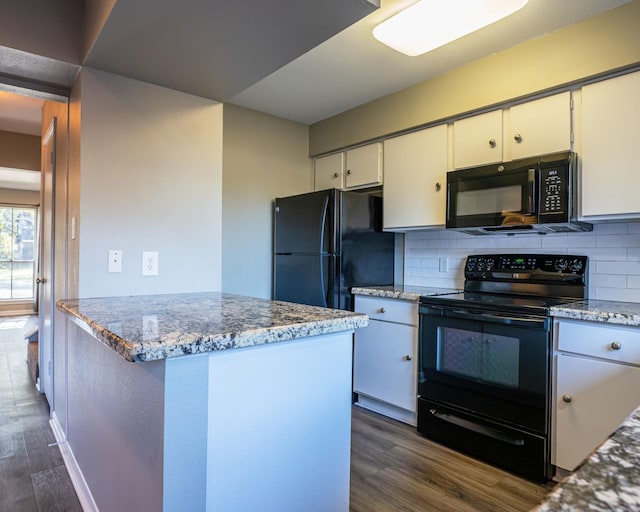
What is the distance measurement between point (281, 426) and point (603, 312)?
5.06 feet

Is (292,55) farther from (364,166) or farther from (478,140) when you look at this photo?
(364,166)

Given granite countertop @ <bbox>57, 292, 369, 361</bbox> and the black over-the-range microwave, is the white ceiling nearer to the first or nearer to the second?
the black over-the-range microwave

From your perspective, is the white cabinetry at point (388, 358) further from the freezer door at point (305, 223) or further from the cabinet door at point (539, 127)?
the cabinet door at point (539, 127)

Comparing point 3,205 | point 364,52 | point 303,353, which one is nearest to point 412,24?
point 364,52

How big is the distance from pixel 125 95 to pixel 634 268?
2.77m

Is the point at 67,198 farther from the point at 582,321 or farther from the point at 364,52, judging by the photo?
the point at 582,321

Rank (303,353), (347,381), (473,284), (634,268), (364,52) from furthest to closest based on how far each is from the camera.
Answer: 1. (473,284)
2. (364,52)
3. (634,268)
4. (347,381)
5. (303,353)

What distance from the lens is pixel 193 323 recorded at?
3.76 feet

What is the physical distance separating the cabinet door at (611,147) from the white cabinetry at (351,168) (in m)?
1.43

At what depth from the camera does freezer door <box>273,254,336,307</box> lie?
9.60 feet

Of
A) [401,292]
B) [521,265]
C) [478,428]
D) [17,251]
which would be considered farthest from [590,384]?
[17,251]

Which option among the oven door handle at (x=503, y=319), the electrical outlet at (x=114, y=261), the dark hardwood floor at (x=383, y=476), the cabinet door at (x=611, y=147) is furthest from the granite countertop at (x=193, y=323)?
the cabinet door at (x=611, y=147)

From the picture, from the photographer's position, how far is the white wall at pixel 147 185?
1.87 metres

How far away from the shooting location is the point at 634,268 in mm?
2133
